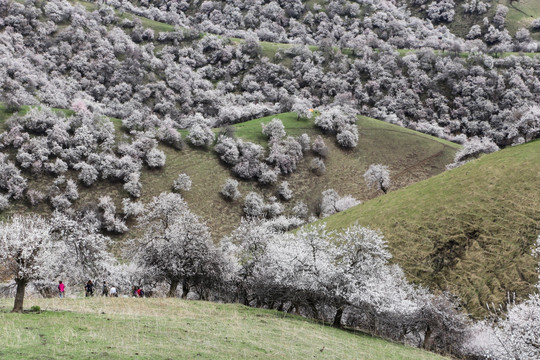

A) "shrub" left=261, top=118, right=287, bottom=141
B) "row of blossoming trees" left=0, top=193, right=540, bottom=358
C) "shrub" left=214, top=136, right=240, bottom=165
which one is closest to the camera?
"row of blossoming trees" left=0, top=193, right=540, bottom=358

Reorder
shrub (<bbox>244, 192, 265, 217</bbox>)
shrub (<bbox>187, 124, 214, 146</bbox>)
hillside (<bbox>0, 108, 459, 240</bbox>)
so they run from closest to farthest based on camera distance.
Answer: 1. hillside (<bbox>0, 108, 459, 240</bbox>)
2. shrub (<bbox>244, 192, 265, 217</bbox>)
3. shrub (<bbox>187, 124, 214, 146</bbox>)

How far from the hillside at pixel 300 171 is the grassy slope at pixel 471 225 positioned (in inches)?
1424

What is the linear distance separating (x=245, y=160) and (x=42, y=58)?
104 m

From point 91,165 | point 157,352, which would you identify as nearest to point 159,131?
point 91,165

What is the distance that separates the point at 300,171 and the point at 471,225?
64.1m

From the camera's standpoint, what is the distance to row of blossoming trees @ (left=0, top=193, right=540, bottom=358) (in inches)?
1465

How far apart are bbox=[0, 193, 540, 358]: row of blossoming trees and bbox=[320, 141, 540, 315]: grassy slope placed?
13.7 feet

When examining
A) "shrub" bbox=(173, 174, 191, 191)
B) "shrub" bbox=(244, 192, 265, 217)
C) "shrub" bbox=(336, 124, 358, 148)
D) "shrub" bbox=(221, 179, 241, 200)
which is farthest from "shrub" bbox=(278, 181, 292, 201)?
"shrub" bbox=(336, 124, 358, 148)

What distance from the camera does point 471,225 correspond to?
54.5 meters

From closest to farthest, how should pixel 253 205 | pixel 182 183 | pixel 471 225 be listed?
pixel 471 225
pixel 182 183
pixel 253 205

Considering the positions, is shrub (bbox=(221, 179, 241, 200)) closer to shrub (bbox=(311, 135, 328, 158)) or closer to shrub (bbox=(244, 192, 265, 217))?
shrub (bbox=(244, 192, 265, 217))

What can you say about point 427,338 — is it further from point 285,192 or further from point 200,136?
point 200,136

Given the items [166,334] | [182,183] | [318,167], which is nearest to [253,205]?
[182,183]

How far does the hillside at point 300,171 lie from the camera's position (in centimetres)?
9344
